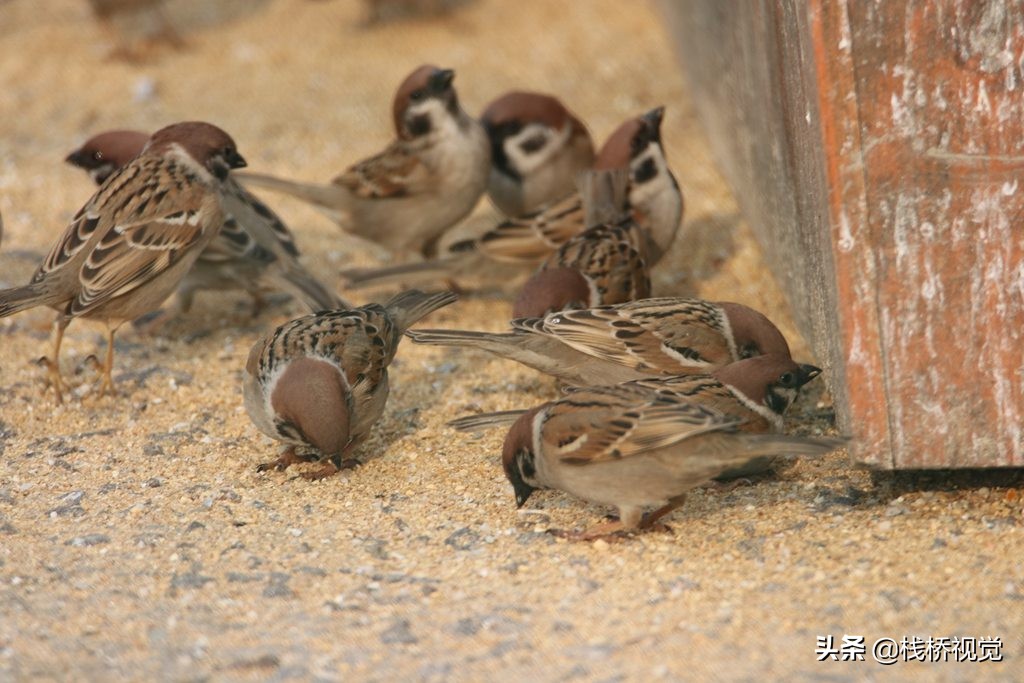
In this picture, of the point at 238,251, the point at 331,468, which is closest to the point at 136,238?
the point at 238,251

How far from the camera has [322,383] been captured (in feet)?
14.4

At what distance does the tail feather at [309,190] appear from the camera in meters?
6.55

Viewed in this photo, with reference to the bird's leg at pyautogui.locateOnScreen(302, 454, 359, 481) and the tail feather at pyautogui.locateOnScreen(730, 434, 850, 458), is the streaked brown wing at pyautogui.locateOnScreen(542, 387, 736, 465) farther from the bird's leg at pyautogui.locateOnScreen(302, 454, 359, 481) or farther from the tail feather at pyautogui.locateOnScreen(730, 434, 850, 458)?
the bird's leg at pyautogui.locateOnScreen(302, 454, 359, 481)

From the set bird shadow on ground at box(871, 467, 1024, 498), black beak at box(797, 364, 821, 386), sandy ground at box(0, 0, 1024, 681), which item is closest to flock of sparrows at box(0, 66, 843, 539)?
black beak at box(797, 364, 821, 386)

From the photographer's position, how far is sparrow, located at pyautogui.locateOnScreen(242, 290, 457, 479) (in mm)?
4348

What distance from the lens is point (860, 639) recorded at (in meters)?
3.31

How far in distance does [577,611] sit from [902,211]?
1.40 m

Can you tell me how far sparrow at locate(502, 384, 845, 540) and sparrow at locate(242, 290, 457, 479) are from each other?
65 cm

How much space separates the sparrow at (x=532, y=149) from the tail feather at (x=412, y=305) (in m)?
1.61

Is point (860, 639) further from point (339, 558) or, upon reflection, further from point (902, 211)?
point (339, 558)

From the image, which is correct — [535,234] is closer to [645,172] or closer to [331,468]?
[645,172]

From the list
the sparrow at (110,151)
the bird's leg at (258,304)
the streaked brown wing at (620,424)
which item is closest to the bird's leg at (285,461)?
the streaked brown wing at (620,424)

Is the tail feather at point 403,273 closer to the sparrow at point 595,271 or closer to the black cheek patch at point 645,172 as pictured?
the sparrow at point 595,271

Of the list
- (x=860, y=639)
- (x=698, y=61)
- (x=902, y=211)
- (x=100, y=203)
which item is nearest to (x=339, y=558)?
(x=860, y=639)
